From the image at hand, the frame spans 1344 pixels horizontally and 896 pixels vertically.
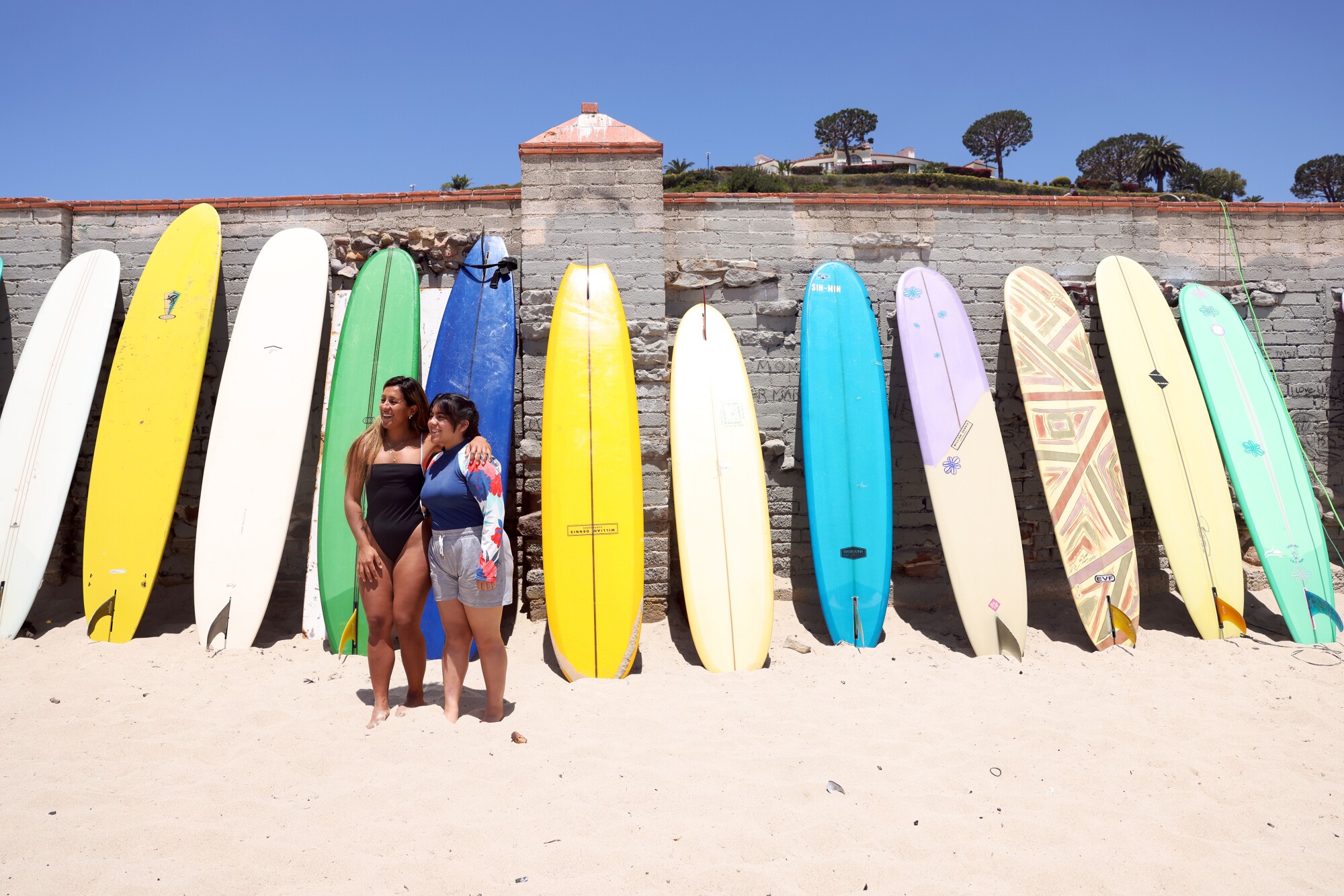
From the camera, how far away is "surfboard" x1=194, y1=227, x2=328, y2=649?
3.38m

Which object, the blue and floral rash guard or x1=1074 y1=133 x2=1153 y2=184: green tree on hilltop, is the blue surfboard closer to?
the blue and floral rash guard

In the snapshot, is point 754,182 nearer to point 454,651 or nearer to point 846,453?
point 846,453

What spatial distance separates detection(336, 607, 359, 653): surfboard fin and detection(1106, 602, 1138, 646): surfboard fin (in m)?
3.55

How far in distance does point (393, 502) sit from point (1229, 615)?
393 centimetres

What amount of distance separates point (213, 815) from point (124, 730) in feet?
2.55

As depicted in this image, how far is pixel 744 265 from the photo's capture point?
4.03 meters

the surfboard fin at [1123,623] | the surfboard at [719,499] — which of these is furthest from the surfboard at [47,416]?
the surfboard fin at [1123,623]

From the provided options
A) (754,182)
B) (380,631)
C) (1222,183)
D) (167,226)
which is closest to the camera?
(380,631)

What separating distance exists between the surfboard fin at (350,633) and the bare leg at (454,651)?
3.30 ft

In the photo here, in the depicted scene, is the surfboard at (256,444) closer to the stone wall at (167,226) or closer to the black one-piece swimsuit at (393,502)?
the stone wall at (167,226)

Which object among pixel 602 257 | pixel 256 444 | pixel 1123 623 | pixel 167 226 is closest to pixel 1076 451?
pixel 1123 623

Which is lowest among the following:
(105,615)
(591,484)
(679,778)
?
(679,778)

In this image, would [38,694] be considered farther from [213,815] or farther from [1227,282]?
[1227,282]

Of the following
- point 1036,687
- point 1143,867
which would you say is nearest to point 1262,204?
point 1036,687
